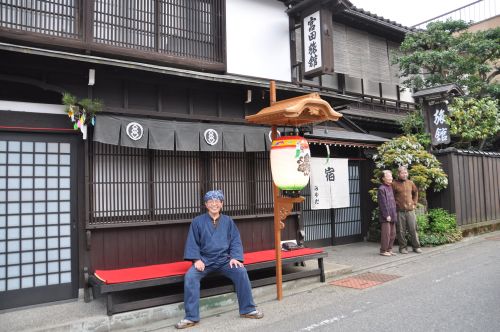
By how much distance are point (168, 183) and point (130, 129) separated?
4.44ft

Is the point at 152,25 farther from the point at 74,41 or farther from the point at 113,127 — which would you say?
the point at 113,127

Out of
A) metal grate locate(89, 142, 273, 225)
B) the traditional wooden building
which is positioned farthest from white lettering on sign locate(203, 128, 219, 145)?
metal grate locate(89, 142, 273, 225)

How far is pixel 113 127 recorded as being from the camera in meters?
7.17

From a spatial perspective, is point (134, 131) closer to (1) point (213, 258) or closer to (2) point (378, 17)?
(1) point (213, 258)

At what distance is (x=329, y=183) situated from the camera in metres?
11.5

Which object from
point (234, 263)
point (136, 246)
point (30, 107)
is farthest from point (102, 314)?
point (30, 107)

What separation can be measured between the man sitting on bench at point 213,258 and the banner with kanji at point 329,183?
4.93 metres

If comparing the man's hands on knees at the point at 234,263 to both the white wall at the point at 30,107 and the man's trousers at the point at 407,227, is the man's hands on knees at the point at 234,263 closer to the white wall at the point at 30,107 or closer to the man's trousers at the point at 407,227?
the white wall at the point at 30,107

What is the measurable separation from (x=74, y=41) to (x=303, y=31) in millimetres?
5351

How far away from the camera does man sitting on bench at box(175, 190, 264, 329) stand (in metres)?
6.02

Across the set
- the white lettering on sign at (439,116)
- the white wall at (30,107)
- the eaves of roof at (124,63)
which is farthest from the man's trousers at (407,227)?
the white wall at (30,107)

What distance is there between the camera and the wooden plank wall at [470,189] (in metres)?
12.4

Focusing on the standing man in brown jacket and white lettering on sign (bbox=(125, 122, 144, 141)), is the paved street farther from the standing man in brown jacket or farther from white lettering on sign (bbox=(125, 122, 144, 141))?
white lettering on sign (bbox=(125, 122, 144, 141))

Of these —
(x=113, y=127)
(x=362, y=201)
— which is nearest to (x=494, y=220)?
(x=362, y=201)
